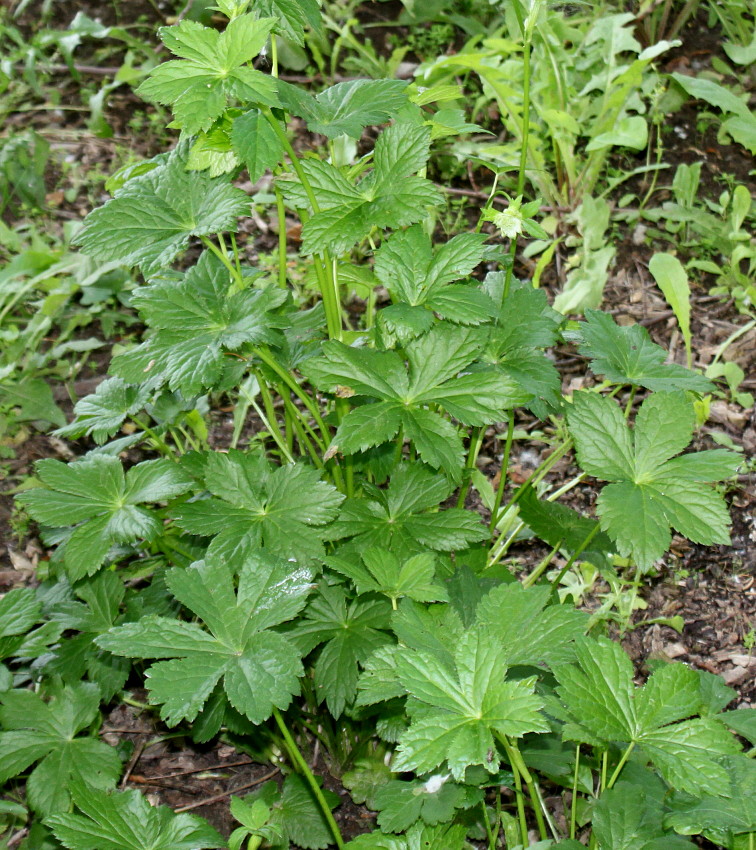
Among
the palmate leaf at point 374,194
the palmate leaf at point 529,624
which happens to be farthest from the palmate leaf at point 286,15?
the palmate leaf at point 529,624

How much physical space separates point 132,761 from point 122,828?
0.65 metres

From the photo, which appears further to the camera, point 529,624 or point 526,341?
point 526,341

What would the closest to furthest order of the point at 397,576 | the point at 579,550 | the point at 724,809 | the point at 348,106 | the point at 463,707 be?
the point at 463,707, the point at 724,809, the point at 397,576, the point at 348,106, the point at 579,550

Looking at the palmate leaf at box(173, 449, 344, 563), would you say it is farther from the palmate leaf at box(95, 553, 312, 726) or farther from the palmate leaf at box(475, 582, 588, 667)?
the palmate leaf at box(475, 582, 588, 667)

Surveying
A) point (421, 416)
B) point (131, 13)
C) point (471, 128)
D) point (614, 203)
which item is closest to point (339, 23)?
point (131, 13)

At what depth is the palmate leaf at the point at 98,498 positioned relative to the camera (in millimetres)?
1595

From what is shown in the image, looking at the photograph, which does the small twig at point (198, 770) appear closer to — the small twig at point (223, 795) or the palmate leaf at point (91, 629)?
the small twig at point (223, 795)

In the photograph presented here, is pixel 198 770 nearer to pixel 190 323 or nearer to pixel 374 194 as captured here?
pixel 190 323

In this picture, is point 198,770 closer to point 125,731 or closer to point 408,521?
point 125,731

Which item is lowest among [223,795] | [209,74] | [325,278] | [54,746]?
[223,795]

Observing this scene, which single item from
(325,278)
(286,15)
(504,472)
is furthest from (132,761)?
(286,15)

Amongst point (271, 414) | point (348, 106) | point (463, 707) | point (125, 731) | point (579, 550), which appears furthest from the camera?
point (125, 731)

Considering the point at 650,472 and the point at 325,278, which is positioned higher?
the point at 325,278

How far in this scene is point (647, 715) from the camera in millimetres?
1269
